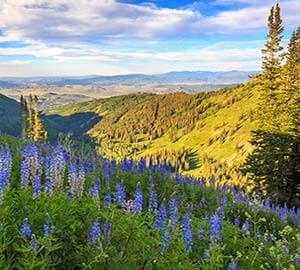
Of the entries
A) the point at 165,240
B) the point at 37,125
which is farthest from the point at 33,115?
the point at 165,240

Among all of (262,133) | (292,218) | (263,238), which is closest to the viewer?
(263,238)

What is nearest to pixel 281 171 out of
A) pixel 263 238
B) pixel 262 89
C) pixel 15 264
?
pixel 262 89

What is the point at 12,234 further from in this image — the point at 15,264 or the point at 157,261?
the point at 157,261

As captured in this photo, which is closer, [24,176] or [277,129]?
[24,176]

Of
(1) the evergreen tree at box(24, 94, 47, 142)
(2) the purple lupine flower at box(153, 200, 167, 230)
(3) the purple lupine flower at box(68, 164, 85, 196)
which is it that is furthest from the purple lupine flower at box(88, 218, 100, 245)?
(1) the evergreen tree at box(24, 94, 47, 142)

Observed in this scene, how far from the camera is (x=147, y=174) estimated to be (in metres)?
14.7

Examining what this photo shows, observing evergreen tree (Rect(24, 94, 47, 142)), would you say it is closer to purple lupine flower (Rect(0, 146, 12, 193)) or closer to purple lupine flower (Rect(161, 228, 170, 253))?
purple lupine flower (Rect(0, 146, 12, 193))

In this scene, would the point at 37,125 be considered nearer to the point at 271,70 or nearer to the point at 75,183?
the point at 271,70

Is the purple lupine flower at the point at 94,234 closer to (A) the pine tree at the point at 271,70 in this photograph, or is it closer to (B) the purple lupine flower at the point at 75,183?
(B) the purple lupine flower at the point at 75,183

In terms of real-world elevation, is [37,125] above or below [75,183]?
below

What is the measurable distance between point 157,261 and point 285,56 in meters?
41.9

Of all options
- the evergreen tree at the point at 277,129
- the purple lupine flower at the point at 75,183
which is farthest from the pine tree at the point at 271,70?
the purple lupine flower at the point at 75,183

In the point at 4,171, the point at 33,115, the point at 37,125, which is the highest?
the point at 4,171

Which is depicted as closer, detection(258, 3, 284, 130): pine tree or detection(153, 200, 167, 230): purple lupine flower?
detection(153, 200, 167, 230): purple lupine flower
